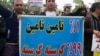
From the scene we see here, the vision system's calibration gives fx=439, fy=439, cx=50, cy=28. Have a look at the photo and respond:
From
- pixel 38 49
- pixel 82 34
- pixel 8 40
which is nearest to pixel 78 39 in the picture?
pixel 82 34

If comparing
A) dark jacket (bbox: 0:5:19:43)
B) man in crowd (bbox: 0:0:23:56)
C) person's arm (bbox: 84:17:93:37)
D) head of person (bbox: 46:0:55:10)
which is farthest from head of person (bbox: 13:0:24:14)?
person's arm (bbox: 84:17:93:37)

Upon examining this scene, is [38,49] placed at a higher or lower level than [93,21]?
lower

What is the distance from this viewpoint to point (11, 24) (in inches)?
346

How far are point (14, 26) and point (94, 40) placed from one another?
66.8 inches

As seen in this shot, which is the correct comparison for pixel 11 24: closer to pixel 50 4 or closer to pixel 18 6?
pixel 18 6

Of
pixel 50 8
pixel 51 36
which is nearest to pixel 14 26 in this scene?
pixel 51 36

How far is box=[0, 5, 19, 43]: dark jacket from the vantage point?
8789 millimetres

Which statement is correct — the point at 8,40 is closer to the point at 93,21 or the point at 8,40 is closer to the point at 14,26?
the point at 14,26

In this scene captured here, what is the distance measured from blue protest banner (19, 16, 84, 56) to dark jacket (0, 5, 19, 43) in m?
0.11

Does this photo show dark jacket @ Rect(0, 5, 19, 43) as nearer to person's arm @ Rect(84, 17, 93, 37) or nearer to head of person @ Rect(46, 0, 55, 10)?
head of person @ Rect(46, 0, 55, 10)

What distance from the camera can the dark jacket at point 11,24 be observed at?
8.79m

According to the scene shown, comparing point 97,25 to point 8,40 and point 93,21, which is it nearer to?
point 93,21

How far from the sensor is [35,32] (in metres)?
8.93

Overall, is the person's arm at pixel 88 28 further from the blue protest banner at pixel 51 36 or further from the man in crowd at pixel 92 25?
the blue protest banner at pixel 51 36
